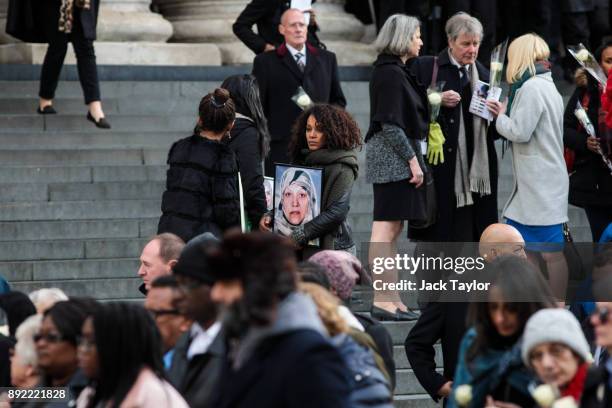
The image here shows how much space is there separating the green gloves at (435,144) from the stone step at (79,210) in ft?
7.35

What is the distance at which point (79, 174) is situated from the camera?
504 inches

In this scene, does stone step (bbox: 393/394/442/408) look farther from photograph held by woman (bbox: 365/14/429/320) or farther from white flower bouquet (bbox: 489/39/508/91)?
white flower bouquet (bbox: 489/39/508/91)

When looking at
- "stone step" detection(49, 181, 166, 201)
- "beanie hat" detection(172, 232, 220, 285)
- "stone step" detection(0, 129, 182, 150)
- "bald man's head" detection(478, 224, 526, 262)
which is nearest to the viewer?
"beanie hat" detection(172, 232, 220, 285)

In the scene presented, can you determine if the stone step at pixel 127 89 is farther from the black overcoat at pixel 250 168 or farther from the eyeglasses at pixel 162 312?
the eyeglasses at pixel 162 312

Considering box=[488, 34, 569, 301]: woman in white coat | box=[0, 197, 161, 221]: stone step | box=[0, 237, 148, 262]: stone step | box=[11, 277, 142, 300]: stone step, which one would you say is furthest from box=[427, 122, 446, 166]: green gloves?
box=[0, 197, 161, 221]: stone step

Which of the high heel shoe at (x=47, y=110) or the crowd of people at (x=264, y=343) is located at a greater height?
the crowd of people at (x=264, y=343)

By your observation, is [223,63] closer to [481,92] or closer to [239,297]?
[481,92]

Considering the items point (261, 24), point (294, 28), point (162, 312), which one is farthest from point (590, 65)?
point (162, 312)

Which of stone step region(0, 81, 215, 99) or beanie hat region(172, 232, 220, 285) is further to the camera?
stone step region(0, 81, 215, 99)

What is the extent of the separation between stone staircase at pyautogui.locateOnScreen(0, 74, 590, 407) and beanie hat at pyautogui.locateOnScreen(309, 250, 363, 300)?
2.57 m

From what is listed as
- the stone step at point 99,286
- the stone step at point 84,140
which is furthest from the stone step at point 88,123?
the stone step at point 99,286

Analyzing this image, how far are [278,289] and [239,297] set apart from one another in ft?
0.37

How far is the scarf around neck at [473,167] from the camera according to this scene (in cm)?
1084

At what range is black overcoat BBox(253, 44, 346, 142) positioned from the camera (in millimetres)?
11867
